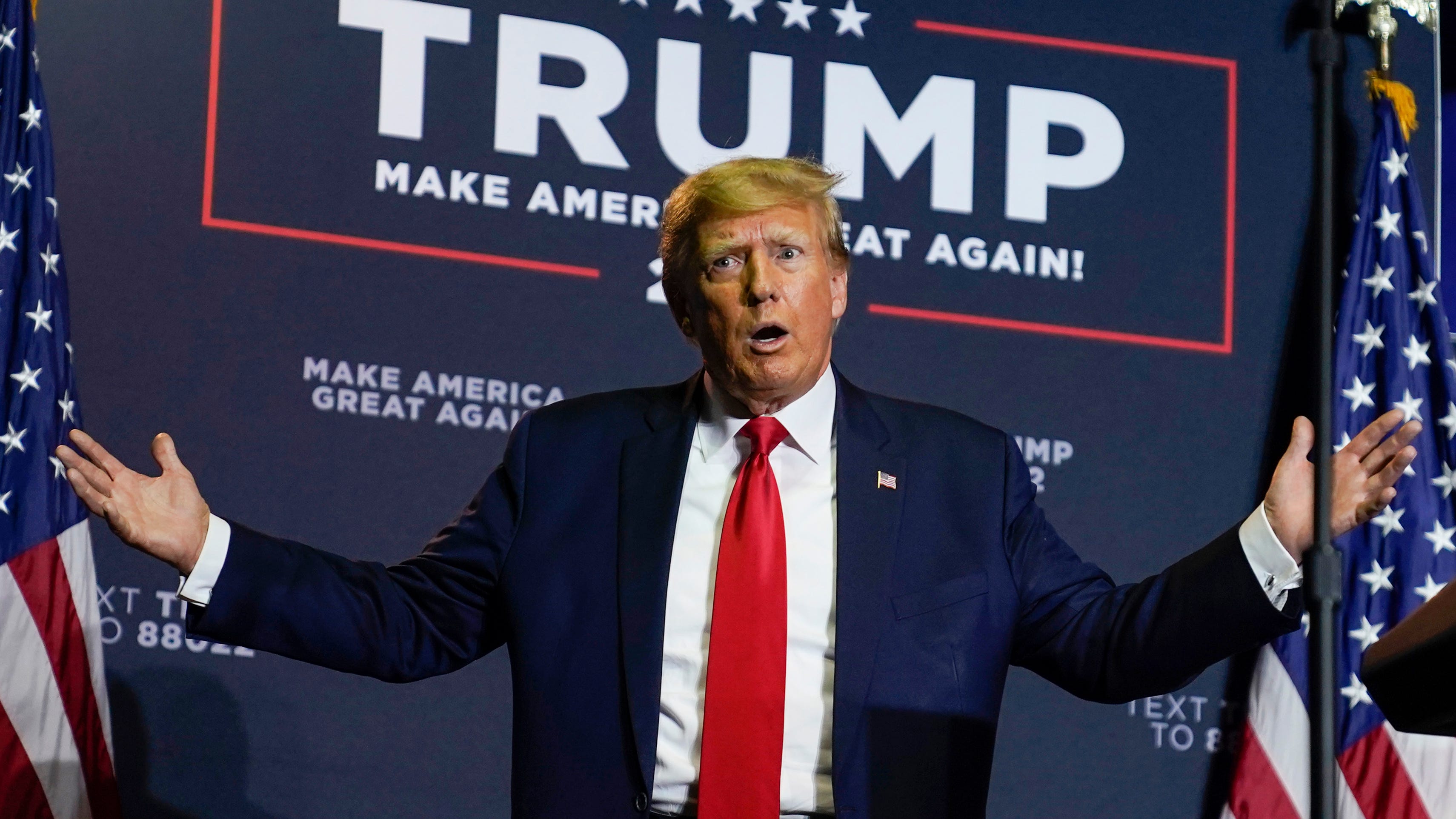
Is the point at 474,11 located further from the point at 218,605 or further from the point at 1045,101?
the point at 218,605

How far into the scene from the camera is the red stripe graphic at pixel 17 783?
3.20 m

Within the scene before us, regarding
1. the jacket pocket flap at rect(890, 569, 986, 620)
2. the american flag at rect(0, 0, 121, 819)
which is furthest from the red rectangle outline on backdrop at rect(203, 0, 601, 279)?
the jacket pocket flap at rect(890, 569, 986, 620)

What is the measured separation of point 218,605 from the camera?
2256mm

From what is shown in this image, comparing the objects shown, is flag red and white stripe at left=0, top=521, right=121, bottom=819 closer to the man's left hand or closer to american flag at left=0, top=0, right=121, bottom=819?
american flag at left=0, top=0, right=121, bottom=819

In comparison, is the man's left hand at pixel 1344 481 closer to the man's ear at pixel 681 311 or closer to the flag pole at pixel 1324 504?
the flag pole at pixel 1324 504

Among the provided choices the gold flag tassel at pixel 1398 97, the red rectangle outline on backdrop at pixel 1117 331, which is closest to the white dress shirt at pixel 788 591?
the red rectangle outline on backdrop at pixel 1117 331

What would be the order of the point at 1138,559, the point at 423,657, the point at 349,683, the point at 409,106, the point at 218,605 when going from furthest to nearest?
the point at 1138,559, the point at 409,106, the point at 349,683, the point at 423,657, the point at 218,605

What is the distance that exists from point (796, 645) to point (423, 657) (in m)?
0.55

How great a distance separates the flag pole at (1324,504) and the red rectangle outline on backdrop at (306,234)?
96.1 inches

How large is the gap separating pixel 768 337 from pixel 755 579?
39 cm

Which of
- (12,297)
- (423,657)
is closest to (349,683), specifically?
(12,297)

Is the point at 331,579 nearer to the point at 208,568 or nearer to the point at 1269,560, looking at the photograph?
the point at 208,568

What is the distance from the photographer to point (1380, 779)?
12.7 ft

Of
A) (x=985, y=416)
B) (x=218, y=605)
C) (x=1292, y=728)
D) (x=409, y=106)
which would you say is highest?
(x=409, y=106)
